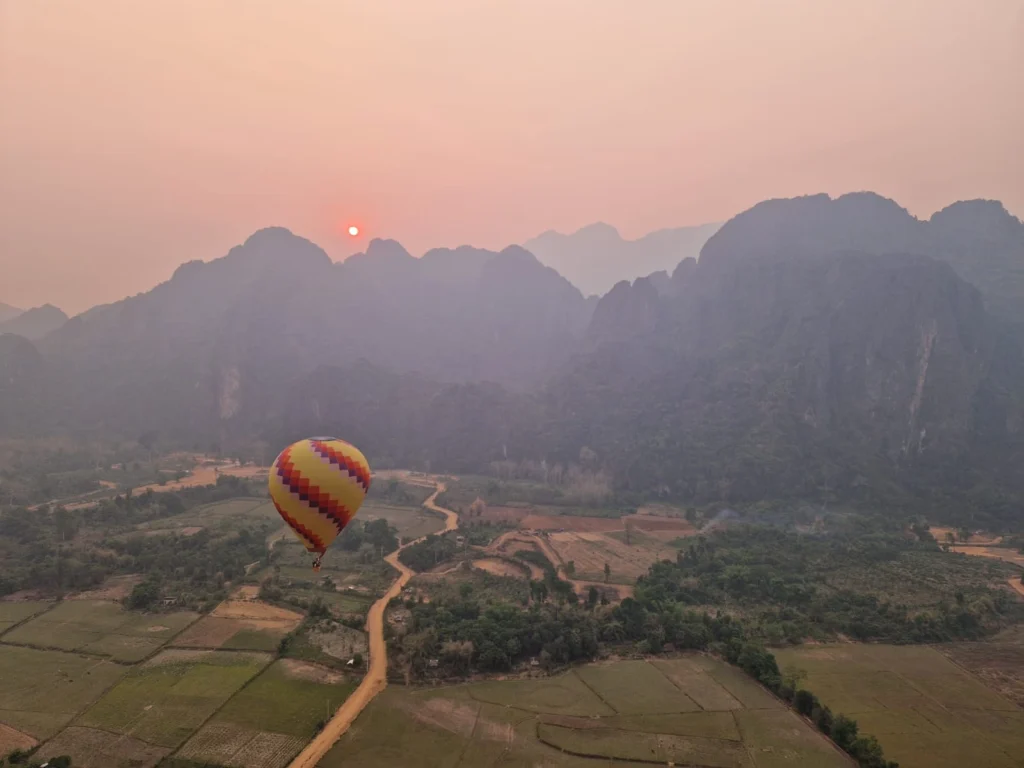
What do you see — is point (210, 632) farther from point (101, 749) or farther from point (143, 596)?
point (101, 749)

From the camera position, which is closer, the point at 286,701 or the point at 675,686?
the point at 286,701

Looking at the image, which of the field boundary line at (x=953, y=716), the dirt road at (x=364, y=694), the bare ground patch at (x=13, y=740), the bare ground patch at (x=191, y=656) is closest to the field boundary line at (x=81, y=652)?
the bare ground patch at (x=191, y=656)

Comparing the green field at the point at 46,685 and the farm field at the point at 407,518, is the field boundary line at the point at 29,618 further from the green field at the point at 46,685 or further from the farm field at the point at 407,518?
the farm field at the point at 407,518

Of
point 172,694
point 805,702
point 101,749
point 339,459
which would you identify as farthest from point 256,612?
point 805,702

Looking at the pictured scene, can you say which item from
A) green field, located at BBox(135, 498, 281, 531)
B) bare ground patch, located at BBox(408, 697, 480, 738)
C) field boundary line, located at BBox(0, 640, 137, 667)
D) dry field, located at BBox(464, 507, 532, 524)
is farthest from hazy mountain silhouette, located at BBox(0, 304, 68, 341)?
bare ground patch, located at BBox(408, 697, 480, 738)

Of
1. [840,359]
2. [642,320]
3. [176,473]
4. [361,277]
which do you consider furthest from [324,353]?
[840,359]
